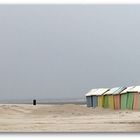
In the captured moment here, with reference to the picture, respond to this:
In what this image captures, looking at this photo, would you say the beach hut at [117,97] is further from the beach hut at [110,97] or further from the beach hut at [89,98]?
the beach hut at [89,98]

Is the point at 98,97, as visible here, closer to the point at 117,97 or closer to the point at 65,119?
the point at 117,97

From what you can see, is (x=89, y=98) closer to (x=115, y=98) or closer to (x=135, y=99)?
(x=115, y=98)

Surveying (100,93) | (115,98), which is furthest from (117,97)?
(100,93)

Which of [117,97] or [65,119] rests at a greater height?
[117,97]

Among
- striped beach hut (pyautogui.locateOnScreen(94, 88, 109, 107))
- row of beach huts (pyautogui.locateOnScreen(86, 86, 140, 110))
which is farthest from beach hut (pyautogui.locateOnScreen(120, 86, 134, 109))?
striped beach hut (pyautogui.locateOnScreen(94, 88, 109, 107))

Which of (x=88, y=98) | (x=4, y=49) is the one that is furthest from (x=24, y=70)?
(x=88, y=98)

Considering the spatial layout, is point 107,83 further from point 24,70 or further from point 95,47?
point 24,70
